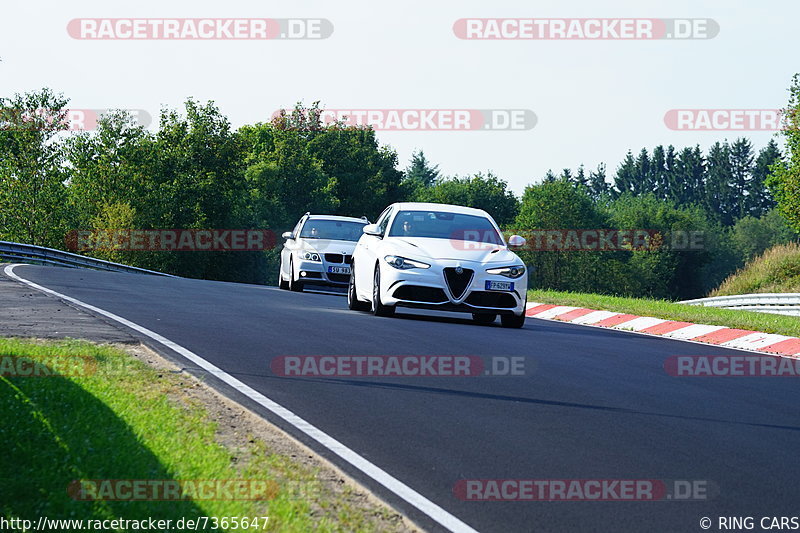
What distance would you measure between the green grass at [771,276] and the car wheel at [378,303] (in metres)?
31.1

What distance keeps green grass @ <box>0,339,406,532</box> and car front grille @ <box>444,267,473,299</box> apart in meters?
7.38

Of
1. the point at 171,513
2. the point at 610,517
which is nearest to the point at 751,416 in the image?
the point at 610,517

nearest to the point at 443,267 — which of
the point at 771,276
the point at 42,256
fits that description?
the point at 42,256

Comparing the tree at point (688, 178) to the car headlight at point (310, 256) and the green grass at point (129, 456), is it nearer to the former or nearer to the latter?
A: the car headlight at point (310, 256)

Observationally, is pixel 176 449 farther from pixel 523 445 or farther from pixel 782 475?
pixel 782 475

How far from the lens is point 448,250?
619 inches

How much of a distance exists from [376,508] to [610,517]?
118cm

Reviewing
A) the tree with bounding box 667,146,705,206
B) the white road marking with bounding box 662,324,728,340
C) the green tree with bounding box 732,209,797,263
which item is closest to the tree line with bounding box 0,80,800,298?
the green tree with bounding box 732,209,797,263

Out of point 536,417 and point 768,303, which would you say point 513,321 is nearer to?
point 536,417

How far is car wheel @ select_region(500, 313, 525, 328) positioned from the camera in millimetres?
15836

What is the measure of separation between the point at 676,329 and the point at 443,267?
4.65 m

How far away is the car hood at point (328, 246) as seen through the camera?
2475 centimetres

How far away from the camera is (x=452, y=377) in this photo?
9.76 metres

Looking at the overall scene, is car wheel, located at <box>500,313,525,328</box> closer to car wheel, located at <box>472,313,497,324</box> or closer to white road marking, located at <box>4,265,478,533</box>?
car wheel, located at <box>472,313,497,324</box>
